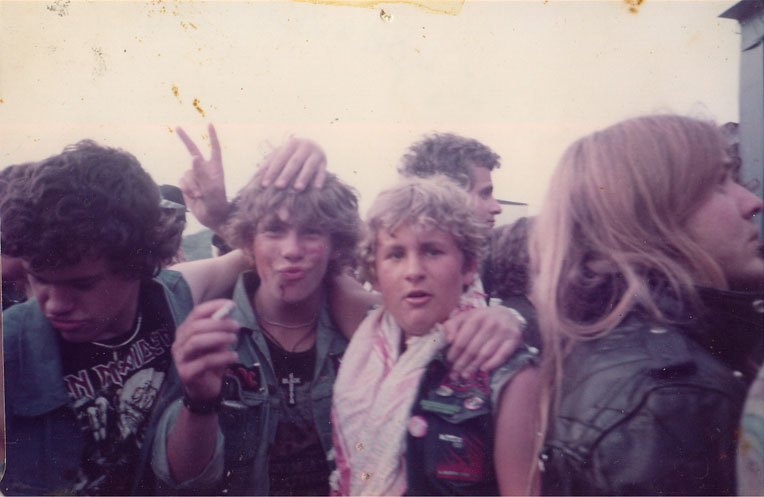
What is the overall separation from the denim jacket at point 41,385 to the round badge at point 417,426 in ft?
2.69

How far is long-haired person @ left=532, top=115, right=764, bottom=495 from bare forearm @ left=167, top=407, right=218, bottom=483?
1112mm

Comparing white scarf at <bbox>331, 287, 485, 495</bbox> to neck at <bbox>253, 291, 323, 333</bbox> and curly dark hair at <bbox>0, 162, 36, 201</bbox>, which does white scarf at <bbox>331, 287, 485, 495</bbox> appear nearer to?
neck at <bbox>253, 291, 323, 333</bbox>

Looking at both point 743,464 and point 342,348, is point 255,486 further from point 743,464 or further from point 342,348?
point 743,464

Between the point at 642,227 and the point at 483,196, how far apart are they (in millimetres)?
505

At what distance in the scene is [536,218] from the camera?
6.29 feet

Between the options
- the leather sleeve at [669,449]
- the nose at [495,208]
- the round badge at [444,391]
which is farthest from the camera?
the nose at [495,208]

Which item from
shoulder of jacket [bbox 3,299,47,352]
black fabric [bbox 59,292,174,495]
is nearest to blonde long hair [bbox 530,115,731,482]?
black fabric [bbox 59,292,174,495]

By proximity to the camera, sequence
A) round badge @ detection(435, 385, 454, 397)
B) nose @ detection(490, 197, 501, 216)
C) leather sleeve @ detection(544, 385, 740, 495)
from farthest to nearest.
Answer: nose @ detection(490, 197, 501, 216) → round badge @ detection(435, 385, 454, 397) → leather sleeve @ detection(544, 385, 740, 495)

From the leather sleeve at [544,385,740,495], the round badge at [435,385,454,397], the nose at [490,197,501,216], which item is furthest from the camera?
the nose at [490,197,501,216]

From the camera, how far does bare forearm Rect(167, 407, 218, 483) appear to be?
6.41ft

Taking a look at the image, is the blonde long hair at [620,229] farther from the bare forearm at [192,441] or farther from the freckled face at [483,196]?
the bare forearm at [192,441]

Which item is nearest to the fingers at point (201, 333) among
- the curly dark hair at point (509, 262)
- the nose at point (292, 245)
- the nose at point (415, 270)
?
the nose at point (292, 245)

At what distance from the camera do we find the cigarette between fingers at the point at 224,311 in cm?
197

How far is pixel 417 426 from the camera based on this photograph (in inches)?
72.0
